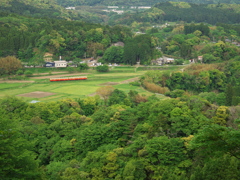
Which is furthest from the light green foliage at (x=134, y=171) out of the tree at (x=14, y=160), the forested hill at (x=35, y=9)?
the forested hill at (x=35, y=9)

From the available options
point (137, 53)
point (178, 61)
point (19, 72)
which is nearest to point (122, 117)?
point (19, 72)

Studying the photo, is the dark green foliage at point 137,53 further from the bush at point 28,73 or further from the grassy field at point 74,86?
the bush at point 28,73

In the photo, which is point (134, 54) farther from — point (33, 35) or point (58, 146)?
point (58, 146)

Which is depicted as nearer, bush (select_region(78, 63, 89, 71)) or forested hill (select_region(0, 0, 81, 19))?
bush (select_region(78, 63, 89, 71))

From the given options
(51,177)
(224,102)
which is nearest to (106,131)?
(51,177)

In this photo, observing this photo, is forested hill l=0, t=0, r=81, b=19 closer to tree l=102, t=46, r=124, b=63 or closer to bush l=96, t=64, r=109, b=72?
tree l=102, t=46, r=124, b=63

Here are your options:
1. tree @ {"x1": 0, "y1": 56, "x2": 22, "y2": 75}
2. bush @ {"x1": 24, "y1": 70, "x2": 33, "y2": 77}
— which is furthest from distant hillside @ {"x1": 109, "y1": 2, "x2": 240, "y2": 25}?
bush @ {"x1": 24, "y1": 70, "x2": 33, "y2": 77}
